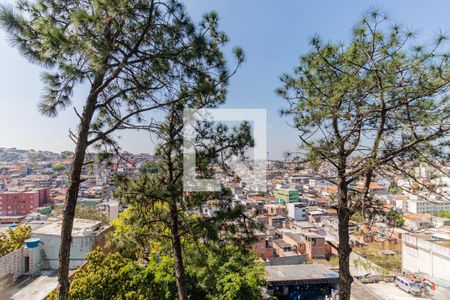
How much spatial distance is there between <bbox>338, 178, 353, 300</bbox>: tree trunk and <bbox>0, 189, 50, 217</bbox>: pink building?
105 ft

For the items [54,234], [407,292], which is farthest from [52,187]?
[407,292]

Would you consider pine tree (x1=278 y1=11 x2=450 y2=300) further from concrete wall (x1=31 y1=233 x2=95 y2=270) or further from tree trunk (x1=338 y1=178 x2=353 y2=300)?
concrete wall (x1=31 y1=233 x2=95 y2=270)

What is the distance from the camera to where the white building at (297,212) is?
1101 inches

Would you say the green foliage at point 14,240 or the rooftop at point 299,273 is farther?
the rooftop at point 299,273

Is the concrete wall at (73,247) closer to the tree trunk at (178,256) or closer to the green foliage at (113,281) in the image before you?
the green foliage at (113,281)

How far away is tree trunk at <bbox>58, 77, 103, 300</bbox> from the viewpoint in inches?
90.8

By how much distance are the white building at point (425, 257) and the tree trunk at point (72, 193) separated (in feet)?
50.7

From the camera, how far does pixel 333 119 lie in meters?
2.89

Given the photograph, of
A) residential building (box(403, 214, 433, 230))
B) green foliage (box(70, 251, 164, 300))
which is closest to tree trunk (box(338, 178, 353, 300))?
green foliage (box(70, 251, 164, 300))

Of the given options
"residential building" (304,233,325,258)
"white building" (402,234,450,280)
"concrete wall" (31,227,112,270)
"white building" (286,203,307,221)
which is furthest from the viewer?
"white building" (286,203,307,221)

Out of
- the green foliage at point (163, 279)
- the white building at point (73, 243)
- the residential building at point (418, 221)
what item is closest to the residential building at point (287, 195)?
the residential building at point (418, 221)

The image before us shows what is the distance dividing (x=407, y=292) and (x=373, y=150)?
1200 centimetres

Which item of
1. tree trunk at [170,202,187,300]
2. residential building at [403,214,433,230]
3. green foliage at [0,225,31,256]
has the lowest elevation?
residential building at [403,214,433,230]

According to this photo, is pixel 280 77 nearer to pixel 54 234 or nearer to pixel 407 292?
pixel 54 234
